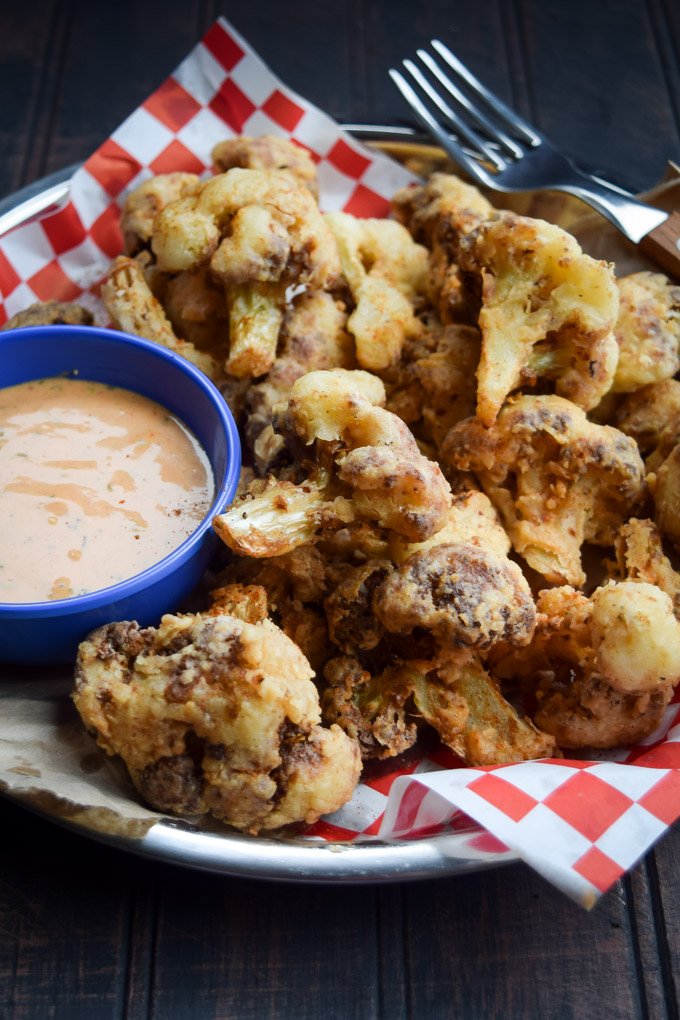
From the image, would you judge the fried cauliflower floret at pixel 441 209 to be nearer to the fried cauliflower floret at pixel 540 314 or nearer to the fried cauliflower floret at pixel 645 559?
the fried cauliflower floret at pixel 540 314

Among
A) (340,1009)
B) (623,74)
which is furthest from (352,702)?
(623,74)

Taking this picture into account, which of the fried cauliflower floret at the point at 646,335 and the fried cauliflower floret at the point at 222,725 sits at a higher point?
the fried cauliflower floret at the point at 222,725

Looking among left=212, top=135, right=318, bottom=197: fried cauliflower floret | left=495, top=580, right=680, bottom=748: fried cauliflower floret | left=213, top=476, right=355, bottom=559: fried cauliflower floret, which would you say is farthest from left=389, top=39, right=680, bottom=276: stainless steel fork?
left=213, top=476, right=355, bottom=559: fried cauliflower floret

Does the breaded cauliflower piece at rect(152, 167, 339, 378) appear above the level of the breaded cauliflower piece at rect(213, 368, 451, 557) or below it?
above

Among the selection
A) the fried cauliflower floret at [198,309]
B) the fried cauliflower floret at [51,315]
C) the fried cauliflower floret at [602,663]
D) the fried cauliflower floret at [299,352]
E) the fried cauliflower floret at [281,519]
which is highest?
the fried cauliflower floret at [51,315]

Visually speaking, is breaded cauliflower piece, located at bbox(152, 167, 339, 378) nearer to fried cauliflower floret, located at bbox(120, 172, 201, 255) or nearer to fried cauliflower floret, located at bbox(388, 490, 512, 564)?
fried cauliflower floret, located at bbox(120, 172, 201, 255)

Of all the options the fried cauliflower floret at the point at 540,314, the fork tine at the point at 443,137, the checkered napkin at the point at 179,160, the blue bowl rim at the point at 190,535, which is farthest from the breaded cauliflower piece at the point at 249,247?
the fork tine at the point at 443,137

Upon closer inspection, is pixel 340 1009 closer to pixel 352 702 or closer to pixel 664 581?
pixel 352 702
